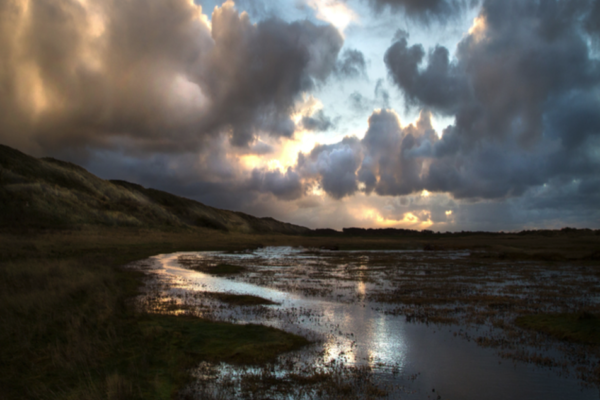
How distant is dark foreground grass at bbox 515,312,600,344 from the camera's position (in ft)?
46.8

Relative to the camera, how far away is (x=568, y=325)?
15398mm

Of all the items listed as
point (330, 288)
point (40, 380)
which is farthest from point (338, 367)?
point (330, 288)

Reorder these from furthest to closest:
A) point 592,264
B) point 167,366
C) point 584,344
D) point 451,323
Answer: point 592,264 → point 451,323 → point 584,344 → point 167,366

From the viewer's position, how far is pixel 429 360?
12.1 meters

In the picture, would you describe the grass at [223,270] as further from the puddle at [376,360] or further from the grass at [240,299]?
the puddle at [376,360]

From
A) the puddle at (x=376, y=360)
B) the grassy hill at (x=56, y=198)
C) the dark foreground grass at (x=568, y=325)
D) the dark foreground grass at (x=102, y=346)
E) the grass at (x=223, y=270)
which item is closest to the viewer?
the dark foreground grass at (x=102, y=346)

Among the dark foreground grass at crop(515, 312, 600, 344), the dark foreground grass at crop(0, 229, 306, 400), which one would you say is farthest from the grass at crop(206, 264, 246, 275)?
the dark foreground grass at crop(515, 312, 600, 344)

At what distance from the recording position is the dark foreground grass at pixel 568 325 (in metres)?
14.3

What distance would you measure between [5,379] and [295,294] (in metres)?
18.6

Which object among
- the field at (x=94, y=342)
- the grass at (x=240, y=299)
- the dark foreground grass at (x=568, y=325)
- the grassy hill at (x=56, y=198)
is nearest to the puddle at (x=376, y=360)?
the grass at (x=240, y=299)

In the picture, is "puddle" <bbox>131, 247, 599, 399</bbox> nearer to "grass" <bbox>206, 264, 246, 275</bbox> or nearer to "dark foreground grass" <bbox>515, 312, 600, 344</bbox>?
"dark foreground grass" <bbox>515, 312, 600, 344</bbox>

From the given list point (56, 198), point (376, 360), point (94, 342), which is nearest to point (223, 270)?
point (94, 342)

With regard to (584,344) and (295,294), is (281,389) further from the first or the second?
(295,294)

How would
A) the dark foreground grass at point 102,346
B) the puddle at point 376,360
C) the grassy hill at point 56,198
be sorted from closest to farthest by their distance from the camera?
1. the dark foreground grass at point 102,346
2. the puddle at point 376,360
3. the grassy hill at point 56,198
